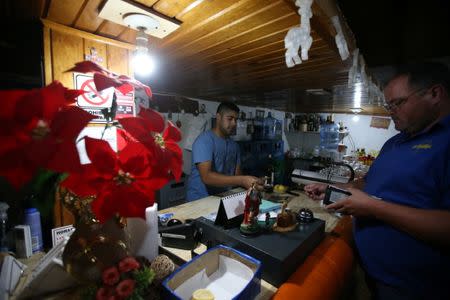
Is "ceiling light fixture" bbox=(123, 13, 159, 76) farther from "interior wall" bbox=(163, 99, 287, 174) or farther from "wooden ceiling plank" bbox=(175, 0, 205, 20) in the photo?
"interior wall" bbox=(163, 99, 287, 174)

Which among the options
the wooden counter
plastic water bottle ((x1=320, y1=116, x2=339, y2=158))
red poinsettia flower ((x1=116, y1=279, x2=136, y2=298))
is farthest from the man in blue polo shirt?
plastic water bottle ((x1=320, y1=116, x2=339, y2=158))

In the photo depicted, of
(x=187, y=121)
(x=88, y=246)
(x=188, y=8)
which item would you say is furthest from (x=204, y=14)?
(x=187, y=121)

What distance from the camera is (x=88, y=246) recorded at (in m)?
0.63

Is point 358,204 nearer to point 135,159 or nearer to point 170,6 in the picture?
point 135,159

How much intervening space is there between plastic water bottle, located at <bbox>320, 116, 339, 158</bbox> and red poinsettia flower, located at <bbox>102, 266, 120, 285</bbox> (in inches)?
245

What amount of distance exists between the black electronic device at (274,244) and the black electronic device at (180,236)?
46mm

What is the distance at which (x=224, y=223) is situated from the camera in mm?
1120

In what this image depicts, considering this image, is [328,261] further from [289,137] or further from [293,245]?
[289,137]

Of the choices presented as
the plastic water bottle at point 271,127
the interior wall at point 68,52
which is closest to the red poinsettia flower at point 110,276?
the interior wall at point 68,52

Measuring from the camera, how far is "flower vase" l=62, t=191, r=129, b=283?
621 mm

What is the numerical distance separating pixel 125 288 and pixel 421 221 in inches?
48.5

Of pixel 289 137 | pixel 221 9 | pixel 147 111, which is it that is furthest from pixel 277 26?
pixel 289 137

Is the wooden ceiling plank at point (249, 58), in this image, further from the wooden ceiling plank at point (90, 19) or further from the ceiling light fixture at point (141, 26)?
the wooden ceiling plank at point (90, 19)

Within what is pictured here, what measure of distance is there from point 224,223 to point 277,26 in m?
1.04
